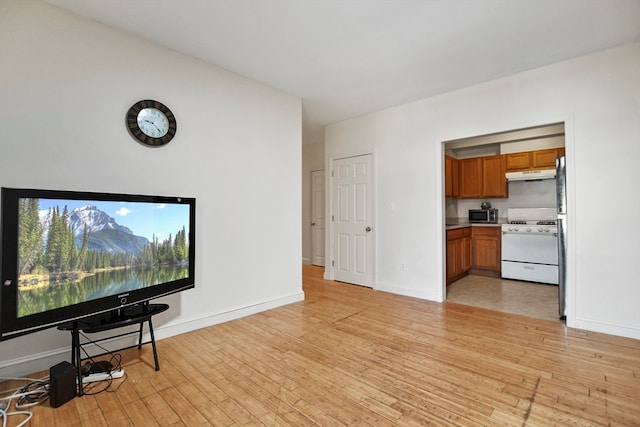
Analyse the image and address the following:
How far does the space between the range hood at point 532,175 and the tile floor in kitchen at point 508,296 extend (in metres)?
1.79

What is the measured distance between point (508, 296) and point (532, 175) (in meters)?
2.26

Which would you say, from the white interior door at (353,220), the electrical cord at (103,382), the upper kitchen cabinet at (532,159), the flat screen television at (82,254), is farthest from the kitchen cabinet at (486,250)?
the electrical cord at (103,382)

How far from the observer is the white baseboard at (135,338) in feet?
6.81

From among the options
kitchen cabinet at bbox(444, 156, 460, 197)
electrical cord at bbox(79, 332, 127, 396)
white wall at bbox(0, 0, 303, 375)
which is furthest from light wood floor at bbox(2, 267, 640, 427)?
kitchen cabinet at bbox(444, 156, 460, 197)

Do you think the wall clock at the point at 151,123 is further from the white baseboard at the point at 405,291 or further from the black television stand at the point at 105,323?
the white baseboard at the point at 405,291

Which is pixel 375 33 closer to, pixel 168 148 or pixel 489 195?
pixel 168 148

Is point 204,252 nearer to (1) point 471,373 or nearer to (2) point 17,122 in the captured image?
(2) point 17,122

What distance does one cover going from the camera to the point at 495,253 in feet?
17.6

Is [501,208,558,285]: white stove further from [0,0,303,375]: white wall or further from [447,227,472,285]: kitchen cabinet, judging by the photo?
[0,0,303,375]: white wall

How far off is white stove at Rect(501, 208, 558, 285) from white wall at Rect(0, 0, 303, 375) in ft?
12.1

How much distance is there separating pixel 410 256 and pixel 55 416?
3.78 m

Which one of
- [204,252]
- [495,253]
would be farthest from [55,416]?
[495,253]

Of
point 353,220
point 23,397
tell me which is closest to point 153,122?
point 23,397

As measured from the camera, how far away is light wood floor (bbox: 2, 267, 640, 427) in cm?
169
